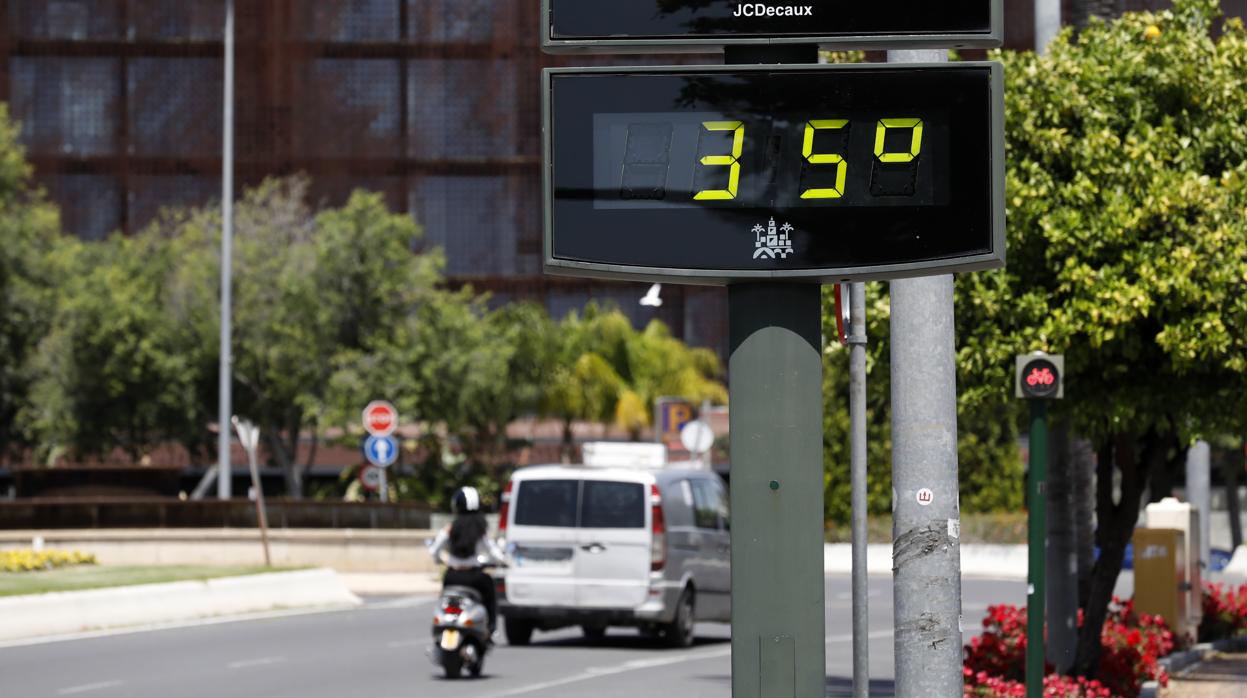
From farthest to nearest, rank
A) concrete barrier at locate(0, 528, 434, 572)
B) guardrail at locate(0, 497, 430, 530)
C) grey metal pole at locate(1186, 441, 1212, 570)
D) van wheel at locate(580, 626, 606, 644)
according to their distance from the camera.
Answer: guardrail at locate(0, 497, 430, 530)
concrete barrier at locate(0, 528, 434, 572)
grey metal pole at locate(1186, 441, 1212, 570)
van wheel at locate(580, 626, 606, 644)

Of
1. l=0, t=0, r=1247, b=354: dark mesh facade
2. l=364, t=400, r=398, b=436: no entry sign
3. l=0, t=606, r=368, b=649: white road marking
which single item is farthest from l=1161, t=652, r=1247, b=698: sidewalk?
l=0, t=0, r=1247, b=354: dark mesh facade

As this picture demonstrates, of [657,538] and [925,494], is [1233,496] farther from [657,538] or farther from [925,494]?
[925,494]

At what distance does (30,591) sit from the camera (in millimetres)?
24188

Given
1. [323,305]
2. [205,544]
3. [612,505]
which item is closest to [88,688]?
[612,505]

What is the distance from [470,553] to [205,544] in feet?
61.8

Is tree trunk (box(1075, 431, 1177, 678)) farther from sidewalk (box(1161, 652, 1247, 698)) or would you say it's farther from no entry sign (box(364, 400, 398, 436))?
no entry sign (box(364, 400, 398, 436))

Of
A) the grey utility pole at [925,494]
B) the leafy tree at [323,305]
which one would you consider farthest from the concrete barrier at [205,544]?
the grey utility pole at [925,494]

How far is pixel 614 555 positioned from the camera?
2266 centimetres

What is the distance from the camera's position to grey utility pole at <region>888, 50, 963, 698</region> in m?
9.12

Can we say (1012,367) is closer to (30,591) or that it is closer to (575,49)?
(575,49)

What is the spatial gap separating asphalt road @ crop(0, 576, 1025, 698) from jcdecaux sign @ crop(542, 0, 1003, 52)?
10742 mm

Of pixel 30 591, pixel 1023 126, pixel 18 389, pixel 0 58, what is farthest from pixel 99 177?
pixel 1023 126

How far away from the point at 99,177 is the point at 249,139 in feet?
17.4

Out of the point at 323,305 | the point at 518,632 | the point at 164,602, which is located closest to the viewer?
the point at 518,632
